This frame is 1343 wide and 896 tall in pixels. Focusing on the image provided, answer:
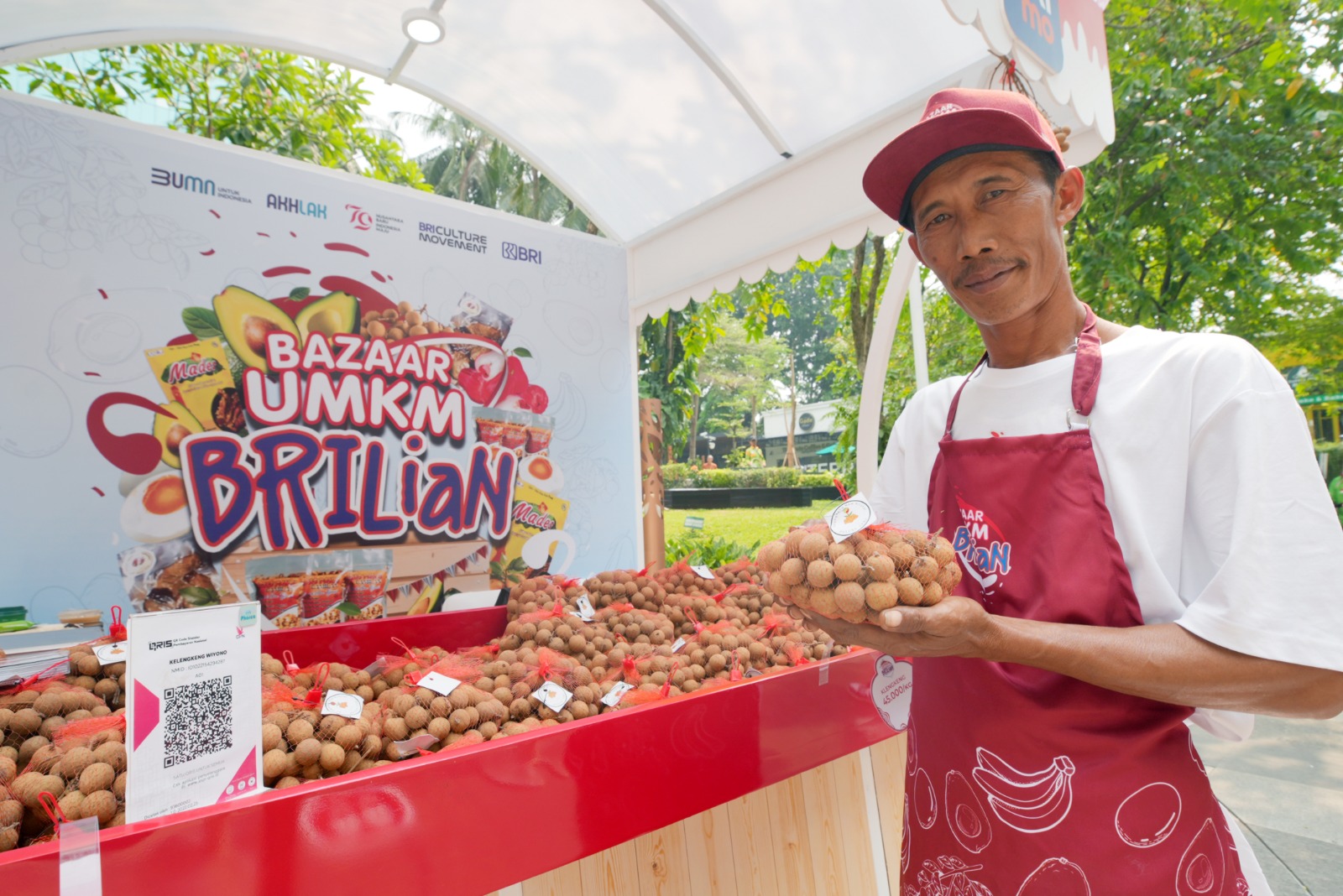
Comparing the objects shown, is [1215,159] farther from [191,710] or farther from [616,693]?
[191,710]

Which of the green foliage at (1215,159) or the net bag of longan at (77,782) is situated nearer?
the net bag of longan at (77,782)

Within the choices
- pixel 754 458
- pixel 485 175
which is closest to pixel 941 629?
pixel 485 175

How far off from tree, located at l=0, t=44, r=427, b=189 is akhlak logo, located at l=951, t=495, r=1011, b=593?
7.01m

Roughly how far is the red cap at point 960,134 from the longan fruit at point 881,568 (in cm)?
69

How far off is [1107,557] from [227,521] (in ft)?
13.5

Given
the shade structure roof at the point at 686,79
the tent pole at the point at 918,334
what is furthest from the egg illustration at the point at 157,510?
the tent pole at the point at 918,334

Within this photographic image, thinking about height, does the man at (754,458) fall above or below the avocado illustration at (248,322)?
below

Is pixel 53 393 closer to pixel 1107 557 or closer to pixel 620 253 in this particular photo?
pixel 620 253

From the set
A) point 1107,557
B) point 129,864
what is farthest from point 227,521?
point 1107,557

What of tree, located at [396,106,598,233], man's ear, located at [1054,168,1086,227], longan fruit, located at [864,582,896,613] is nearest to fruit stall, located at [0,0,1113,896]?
longan fruit, located at [864,582,896,613]

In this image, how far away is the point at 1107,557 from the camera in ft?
3.50

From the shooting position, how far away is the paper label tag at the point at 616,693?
1.93 m

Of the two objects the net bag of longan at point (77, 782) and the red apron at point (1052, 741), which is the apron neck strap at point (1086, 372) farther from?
the net bag of longan at point (77, 782)

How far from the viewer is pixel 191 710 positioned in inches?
48.2
